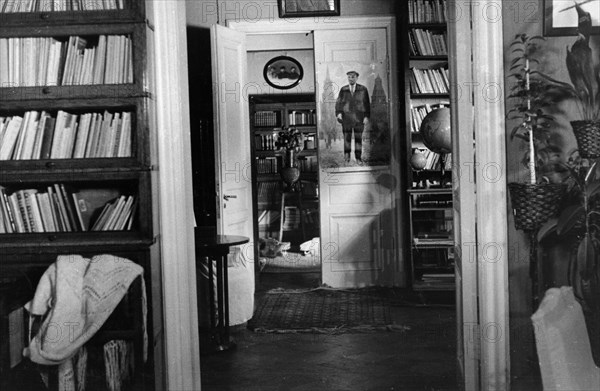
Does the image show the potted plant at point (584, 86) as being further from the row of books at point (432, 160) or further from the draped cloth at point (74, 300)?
the row of books at point (432, 160)

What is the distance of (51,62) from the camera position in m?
3.33

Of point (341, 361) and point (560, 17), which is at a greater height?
point (560, 17)

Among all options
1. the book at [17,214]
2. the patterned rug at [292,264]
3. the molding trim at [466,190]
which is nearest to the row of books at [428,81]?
the patterned rug at [292,264]

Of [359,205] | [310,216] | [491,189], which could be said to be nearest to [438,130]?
[359,205]

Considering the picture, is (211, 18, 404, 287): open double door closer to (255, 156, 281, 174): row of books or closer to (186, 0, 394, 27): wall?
(186, 0, 394, 27): wall

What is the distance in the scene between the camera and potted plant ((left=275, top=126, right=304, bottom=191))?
825 cm

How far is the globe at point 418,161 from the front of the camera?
20.1 feet

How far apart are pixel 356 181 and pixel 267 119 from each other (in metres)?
3.35

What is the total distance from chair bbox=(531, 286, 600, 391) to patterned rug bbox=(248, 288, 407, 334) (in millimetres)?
3218

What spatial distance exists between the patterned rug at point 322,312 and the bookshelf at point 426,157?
51 centimetres

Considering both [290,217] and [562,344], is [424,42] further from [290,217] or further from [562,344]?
[562,344]

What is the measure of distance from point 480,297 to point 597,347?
0.71 meters

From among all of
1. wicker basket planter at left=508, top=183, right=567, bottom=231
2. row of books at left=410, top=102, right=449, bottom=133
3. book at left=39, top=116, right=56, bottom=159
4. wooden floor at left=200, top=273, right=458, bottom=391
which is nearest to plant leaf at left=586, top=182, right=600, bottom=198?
wicker basket planter at left=508, top=183, right=567, bottom=231

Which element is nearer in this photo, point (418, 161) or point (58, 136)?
point (58, 136)
